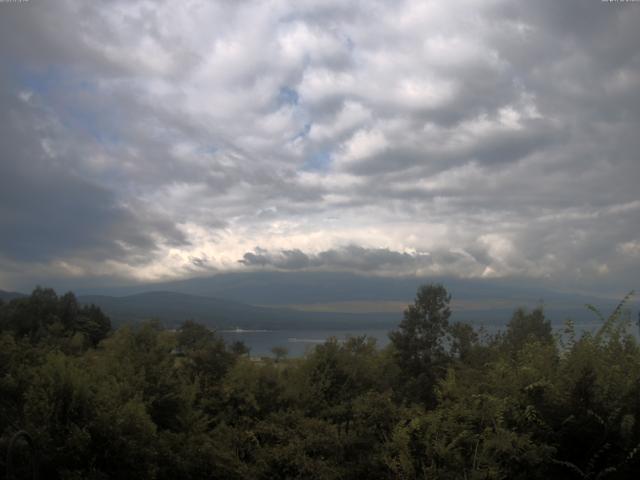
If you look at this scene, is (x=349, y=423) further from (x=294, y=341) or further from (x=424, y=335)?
(x=294, y=341)

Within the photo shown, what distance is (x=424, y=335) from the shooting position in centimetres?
2942

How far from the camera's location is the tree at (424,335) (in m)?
28.2

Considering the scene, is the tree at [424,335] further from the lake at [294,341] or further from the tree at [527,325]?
the tree at [527,325]

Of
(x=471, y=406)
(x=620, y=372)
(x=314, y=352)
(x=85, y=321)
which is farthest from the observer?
(x=85, y=321)

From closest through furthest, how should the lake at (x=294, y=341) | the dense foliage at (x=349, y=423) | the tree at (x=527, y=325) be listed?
the dense foliage at (x=349, y=423) < the lake at (x=294, y=341) < the tree at (x=527, y=325)

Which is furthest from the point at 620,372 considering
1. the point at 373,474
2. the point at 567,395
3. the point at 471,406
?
the point at 373,474

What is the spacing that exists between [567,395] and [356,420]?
4.01m

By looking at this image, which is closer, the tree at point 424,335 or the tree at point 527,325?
the tree at point 527,325

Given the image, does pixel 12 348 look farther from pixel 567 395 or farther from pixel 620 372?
pixel 620 372

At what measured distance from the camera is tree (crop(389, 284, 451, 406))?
28.2 metres

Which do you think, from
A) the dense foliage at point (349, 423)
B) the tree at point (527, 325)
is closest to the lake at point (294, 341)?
the dense foliage at point (349, 423)

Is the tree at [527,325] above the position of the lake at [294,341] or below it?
above

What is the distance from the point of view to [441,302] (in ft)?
99.3

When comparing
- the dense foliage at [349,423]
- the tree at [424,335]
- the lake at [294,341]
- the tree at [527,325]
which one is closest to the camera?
the dense foliage at [349,423]
